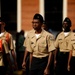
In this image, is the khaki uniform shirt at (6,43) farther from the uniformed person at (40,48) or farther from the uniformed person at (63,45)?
the uniformed person at (63,45)

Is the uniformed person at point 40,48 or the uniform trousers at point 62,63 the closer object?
the uniformed person at point 40,48

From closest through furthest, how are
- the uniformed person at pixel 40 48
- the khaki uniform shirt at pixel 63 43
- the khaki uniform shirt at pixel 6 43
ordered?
the uniformed person at pixel 40 48, the khaki uniform shirt at pixel 6 43, the khaki uniform shirt at pixel 63 43

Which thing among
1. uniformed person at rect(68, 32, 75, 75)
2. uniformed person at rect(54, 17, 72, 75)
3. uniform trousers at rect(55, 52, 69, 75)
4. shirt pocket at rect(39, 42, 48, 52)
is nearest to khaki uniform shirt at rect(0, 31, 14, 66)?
shirt pocket at rect(39, 42, 48, 52)

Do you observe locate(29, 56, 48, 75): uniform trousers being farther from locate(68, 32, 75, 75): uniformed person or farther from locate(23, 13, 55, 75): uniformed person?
locate(68, 32, 75, 75): uniformed person

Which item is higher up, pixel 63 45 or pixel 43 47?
pixel 43 47

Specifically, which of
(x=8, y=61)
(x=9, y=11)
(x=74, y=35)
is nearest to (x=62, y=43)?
(x=74, y=35)

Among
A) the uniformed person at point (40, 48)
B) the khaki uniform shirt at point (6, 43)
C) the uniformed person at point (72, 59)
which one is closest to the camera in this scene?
the uniformed person at point (40, 48)

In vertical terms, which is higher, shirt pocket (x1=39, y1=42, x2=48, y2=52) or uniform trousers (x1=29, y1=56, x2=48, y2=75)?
shirt pocket (x1=39, y1=42, x2=48, y2=52)

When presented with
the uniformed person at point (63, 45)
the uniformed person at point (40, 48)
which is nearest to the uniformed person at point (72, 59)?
the uniformed person at point (63, 45)

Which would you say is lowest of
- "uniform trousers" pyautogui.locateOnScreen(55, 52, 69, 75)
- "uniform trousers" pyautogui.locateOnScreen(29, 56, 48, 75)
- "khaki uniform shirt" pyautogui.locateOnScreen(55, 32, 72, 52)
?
"uniform trousers" pyautogui.locateOnScreen(55, 52, 69, 75)

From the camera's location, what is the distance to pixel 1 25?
9.40 m

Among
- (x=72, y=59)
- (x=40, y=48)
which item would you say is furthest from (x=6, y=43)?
(x=72, y=59)

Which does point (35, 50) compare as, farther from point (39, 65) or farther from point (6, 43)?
point (6, 43)

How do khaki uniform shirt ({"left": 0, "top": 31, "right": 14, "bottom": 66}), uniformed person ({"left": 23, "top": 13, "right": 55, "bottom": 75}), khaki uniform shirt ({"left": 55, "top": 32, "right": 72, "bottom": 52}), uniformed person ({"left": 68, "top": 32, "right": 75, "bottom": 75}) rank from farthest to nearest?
khaki uniform shirt ({"left": 55, "top": 32, "right": 72, "bottom": 52})
uniformed person ({"left": 68, "top": 32, "right": 75, "bottom": 75})
khaki uniform shirt ({"left": 0, "top": 31, "right": 14, "bottom": 66})
uniformed person ({"left": 23, "top": 13, "right": 55, "bottom": 75})
